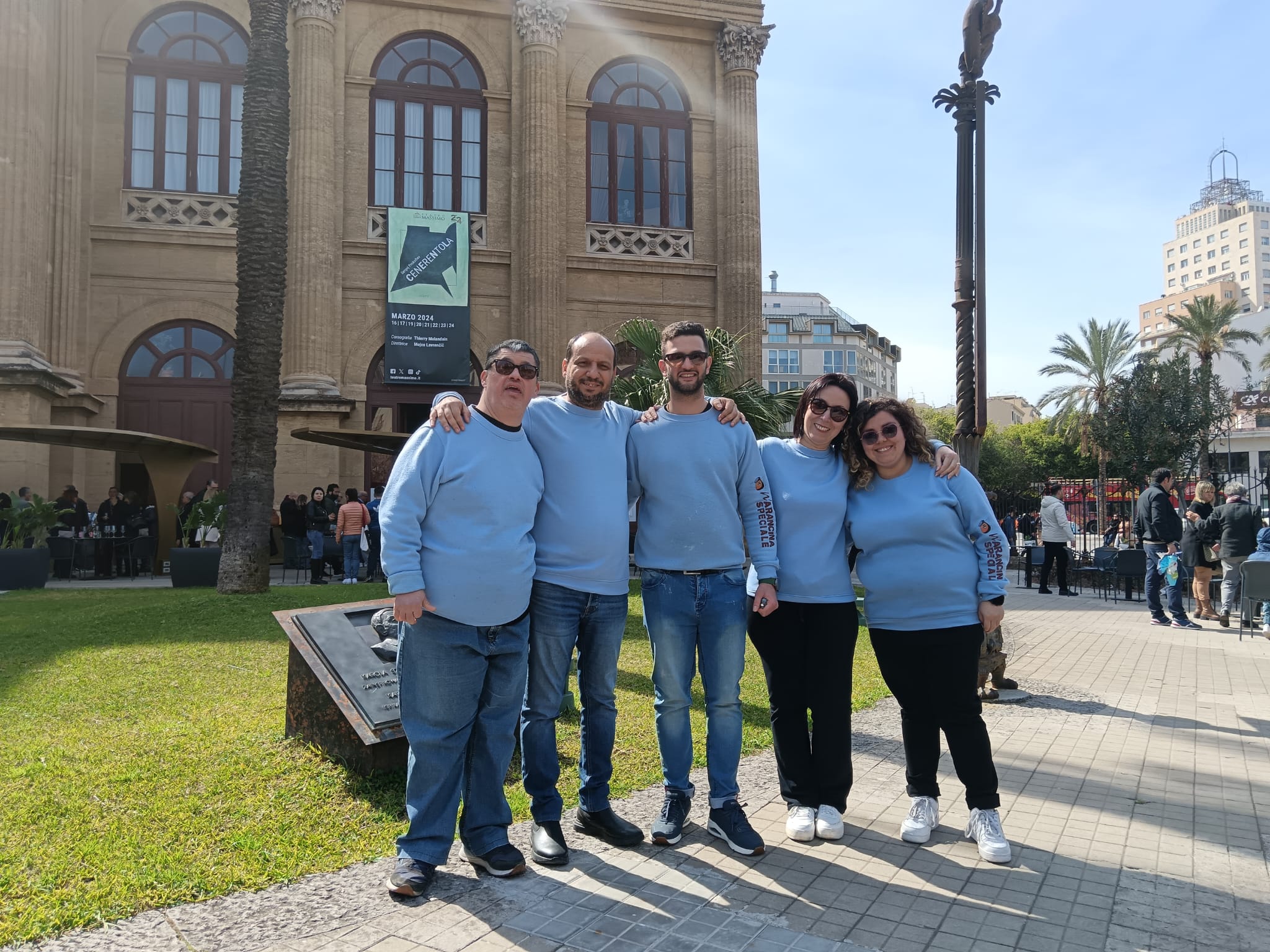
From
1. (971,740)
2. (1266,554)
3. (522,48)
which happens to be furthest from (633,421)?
(522,48)

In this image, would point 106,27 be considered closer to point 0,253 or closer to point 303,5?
point 303,5

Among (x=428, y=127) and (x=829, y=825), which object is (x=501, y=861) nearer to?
(x=829, y=825)

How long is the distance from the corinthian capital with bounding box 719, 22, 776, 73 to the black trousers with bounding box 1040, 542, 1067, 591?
1414 centimetres

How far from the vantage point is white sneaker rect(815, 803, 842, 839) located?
149 inches

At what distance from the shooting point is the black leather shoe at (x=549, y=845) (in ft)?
11.4

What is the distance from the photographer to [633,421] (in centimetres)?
394

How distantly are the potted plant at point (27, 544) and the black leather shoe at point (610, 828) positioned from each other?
13125 millimetres

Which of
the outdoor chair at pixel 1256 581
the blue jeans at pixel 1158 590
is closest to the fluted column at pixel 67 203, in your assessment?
the blue jeans at pixel 1158 590

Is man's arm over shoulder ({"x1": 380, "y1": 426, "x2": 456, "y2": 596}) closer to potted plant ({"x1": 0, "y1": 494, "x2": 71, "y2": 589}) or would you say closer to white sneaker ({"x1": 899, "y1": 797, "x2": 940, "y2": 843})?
white sneaker ({"x1": 899, "y1": 797, "x2": 940, "y2": 843})

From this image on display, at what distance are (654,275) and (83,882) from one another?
20.3 meters

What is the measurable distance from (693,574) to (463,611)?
3.25ft

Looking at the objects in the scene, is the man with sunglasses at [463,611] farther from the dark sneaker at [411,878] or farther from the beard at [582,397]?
the beard at [582,397]

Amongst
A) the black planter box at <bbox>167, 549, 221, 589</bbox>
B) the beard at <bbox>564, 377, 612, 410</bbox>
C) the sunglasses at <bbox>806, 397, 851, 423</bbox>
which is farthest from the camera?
the black planter box at <bbox>167, 549, 221, 589</bbox>

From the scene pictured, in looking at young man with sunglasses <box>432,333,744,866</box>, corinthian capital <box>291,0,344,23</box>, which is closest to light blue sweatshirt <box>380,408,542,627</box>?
young man with sunglasses <box>432,333,744,866</box>
